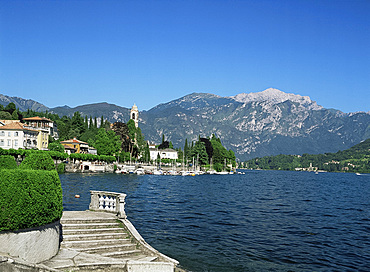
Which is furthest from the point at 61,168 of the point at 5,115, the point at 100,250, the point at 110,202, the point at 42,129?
the point at 100,250

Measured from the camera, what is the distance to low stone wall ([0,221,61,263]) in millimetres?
11750

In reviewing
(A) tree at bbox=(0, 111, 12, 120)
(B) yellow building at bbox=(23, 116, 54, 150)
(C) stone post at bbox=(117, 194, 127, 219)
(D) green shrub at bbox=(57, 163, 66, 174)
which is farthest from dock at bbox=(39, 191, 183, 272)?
(A) tree at bbox=(0, 111, 12, 120)

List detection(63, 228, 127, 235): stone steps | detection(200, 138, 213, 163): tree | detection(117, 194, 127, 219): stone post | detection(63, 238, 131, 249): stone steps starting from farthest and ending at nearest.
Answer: detection(200, 138, 213, 163): tree → detection(117, 194, 127, 219): stone post → detection(63, 228, 127, 235): stone steps → detection(63, 238, 131, 249): stone steps

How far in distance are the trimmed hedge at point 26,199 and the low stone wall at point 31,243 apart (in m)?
0.23

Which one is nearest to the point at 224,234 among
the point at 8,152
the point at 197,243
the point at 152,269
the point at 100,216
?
the point at 197,243

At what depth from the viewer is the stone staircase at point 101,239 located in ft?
50.6

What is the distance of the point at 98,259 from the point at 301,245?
57.5 ft

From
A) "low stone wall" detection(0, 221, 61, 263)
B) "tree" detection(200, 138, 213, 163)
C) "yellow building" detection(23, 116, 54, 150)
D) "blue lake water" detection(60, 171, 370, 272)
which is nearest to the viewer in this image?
"low stone wall" detection(0, 221, 61, 263)

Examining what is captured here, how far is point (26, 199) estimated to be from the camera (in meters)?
12.2

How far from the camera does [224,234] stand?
28234 millimetres

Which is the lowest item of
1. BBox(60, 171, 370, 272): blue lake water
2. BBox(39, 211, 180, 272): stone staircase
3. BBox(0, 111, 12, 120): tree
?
BBox(60, 171, 370, 272): blue lake water

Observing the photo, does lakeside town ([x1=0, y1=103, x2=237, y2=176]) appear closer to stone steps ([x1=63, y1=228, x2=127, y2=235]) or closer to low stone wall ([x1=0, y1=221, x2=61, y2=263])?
stone steps ([x1=63, y1=228, x2=127, y2=235])

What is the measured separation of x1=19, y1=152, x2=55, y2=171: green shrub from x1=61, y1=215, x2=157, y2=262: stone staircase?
11.8 ft

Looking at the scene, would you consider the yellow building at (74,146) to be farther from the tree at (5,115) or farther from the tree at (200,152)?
the tree at (200,152)
